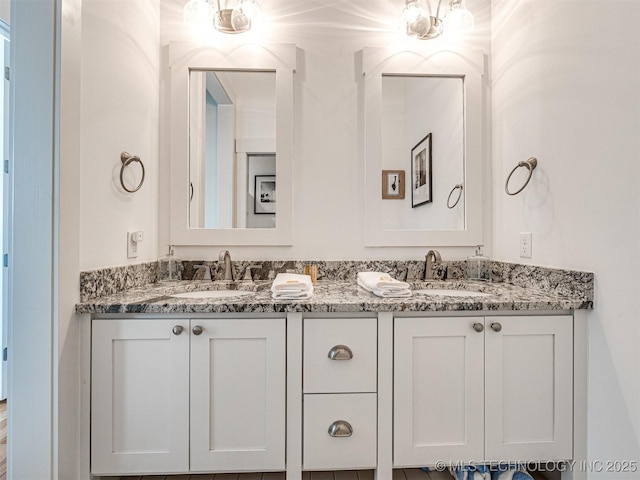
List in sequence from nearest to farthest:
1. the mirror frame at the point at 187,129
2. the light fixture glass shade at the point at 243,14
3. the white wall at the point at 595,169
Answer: the white wall at the point at 595,169, the light fixture glass shade at the point at 243,14, the mirror frame at the point at 187,129

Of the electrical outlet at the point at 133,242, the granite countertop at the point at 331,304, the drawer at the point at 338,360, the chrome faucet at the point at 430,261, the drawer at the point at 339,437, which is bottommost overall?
the drawer at the point at 339,437

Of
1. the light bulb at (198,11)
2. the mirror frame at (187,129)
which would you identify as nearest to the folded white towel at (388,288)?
the mirror frame at (187,129)

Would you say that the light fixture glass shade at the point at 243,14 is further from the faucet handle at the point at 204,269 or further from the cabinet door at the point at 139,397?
the cabinet door at the point at 139,397

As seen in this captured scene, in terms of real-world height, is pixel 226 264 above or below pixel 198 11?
below

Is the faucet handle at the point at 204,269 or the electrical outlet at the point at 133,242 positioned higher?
the electrical outlet at the point at 133,242

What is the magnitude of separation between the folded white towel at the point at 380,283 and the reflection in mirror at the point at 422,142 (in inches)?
16.3

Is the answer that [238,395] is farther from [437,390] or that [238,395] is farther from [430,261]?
[430,261]

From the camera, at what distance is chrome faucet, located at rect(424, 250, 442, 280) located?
1.78 metres

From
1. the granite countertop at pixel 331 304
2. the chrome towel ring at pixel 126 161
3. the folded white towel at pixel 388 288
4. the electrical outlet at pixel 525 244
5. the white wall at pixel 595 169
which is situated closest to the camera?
the white wall at pixel 595 169

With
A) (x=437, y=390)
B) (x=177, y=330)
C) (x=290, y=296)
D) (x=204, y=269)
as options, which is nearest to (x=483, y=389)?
(x=437, y=390)

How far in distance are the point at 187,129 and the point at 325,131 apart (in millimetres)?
693

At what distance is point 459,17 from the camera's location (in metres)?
1.78

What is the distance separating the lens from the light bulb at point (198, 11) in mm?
1733

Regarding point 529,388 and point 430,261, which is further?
point 430,261
